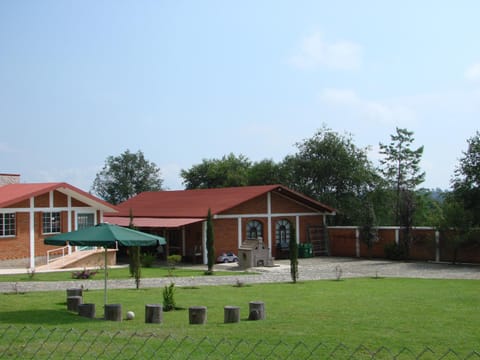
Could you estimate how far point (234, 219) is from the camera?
3322 cm

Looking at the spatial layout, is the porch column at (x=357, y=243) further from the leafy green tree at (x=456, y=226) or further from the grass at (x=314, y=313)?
the grass at (x=314, y=313)

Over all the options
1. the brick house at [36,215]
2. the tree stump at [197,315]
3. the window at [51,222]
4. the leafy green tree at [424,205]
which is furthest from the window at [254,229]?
the tree stump at [197,315]

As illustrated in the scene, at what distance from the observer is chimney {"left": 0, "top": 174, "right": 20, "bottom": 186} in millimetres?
35056

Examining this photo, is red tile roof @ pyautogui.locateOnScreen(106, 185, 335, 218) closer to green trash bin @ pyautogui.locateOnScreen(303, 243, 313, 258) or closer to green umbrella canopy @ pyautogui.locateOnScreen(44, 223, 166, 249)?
green trash bin @ pyautogui.locateOnScreen(303, 243, 313, 258)

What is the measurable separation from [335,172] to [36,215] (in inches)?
1083

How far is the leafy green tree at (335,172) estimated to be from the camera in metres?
49.8

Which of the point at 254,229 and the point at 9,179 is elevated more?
the point at 9,179

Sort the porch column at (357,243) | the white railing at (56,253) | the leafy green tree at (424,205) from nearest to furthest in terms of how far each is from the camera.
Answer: the white railing at (56,253)
the porch column at (357,243)
the leafy green tree at (424,205)

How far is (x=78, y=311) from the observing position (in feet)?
44.2

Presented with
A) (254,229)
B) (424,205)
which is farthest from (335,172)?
(254,229)

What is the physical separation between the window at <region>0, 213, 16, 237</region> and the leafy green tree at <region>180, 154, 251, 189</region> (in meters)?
33.7

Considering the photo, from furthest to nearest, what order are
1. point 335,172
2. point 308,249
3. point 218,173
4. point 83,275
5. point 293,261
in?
point 218,173
point 335,172
point 308,249
point 83,275
point 293,261

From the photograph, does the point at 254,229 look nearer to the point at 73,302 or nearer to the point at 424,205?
the point at 73,302

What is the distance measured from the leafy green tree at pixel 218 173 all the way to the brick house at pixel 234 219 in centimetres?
2214
